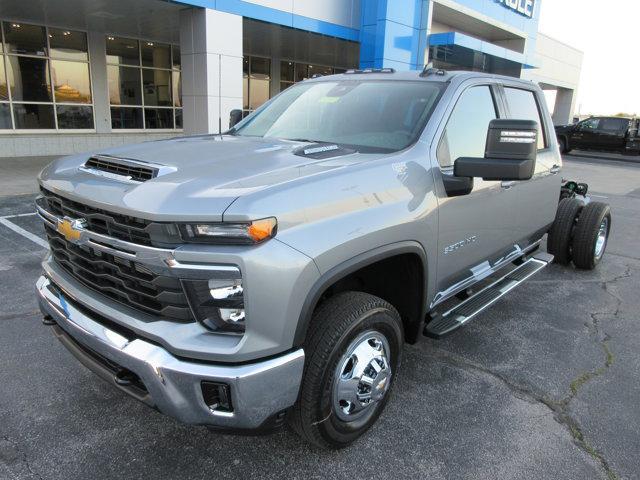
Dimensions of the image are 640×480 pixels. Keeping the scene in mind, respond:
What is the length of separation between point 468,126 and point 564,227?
291cm

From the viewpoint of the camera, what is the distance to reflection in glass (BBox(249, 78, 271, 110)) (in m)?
20.7

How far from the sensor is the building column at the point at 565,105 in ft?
128

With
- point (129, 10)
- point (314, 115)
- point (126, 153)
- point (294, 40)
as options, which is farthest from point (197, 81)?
point (126, 153)

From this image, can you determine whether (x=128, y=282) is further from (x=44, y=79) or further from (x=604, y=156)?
(x=604, y=156)

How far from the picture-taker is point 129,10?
12.6 meters

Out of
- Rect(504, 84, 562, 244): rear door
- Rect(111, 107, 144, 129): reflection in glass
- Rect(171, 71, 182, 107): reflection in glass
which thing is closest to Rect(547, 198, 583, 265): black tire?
Rect(504, 84, 562, 244): rear door

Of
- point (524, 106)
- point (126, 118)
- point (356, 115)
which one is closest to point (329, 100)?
point (356, 115)

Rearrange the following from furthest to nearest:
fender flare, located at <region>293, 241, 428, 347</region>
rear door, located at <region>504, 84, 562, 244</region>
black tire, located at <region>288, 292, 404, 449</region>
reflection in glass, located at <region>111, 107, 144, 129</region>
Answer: reflection in glass, located at <region>111, 107, 144, 129</region>
rear door, located at <region>504, 84, 562, 244</region>
black tire, located at <region>288, 292, 404, 449</region>
fender flare, located at <region>293, 241, 428, 347</region>

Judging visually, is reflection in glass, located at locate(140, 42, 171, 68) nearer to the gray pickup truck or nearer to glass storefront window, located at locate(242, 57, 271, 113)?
glass storefront window, located at locate(242, 57, 271, 113)

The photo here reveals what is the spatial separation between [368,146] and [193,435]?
1.94 metres

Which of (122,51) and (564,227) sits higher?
(122,51)

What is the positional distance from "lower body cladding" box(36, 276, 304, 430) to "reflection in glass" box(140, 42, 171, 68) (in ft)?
55.4

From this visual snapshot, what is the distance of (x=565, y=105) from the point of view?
130ft

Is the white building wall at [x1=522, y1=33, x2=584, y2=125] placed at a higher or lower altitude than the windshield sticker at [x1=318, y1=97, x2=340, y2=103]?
higher
